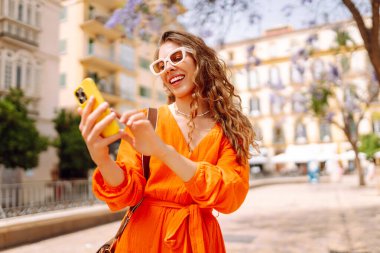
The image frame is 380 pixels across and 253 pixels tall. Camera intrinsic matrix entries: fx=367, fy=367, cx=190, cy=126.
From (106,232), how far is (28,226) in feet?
5.15

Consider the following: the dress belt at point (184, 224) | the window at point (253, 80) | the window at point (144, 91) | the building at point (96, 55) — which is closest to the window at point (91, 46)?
the building at point (96, 55)

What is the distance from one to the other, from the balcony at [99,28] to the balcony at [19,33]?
368 inches

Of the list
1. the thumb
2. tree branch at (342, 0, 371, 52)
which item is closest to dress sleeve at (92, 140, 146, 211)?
the thumb

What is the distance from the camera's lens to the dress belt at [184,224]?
54.1 inches

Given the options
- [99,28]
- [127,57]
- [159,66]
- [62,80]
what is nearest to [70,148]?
[62,80]

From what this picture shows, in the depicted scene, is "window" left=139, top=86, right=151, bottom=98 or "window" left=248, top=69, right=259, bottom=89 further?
"window" left=248, top=69, right=259, bottom=89

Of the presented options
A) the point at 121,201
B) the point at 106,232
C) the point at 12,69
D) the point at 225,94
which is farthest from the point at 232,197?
the point at 12,69

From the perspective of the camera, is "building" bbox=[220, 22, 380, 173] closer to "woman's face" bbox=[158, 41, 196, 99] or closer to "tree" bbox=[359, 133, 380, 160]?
"tree" bbox=[359, 133, 380, 160]

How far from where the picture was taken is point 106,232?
684 cm

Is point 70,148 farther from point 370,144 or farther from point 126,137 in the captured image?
point 370,144

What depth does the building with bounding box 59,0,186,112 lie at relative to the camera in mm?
24703

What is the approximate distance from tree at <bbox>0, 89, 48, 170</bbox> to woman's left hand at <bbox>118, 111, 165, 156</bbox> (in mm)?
11579

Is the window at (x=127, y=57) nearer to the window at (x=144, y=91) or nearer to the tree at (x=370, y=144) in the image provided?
the window at (x=144, y=91)

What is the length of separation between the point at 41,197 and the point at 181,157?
835 cm
